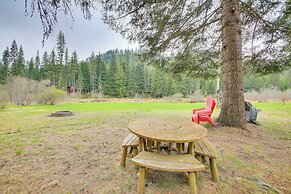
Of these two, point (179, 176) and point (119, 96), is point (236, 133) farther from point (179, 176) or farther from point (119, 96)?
point (119, 96)

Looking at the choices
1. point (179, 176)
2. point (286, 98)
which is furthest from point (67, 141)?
point (286, 98)

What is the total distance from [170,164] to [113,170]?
98 cm

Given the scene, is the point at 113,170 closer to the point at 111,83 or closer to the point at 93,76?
the point at 111,83

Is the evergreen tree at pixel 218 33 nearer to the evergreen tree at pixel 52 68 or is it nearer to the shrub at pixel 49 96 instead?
the shrub at pixel 49 96

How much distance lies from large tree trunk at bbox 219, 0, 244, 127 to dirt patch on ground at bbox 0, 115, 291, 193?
0.75m

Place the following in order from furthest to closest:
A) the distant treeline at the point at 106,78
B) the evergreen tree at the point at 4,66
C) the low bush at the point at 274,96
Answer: the distant treeline at the point at 106,78 → the evergreen tree at the point at 4,66 → the low bush at the point at 274,96

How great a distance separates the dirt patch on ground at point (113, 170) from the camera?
1806mm

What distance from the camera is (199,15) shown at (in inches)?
186

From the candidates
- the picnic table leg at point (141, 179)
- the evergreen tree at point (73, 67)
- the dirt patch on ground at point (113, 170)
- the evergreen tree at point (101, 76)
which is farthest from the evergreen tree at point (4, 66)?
the picnic table leg at point (141, 179)

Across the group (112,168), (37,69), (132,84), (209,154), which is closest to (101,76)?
(132,84)

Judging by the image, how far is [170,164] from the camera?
1573 millimetres

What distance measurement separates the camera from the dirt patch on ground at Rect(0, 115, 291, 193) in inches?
71.1

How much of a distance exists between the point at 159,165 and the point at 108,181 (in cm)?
77

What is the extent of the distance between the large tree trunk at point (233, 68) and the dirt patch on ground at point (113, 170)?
75 centimetres
